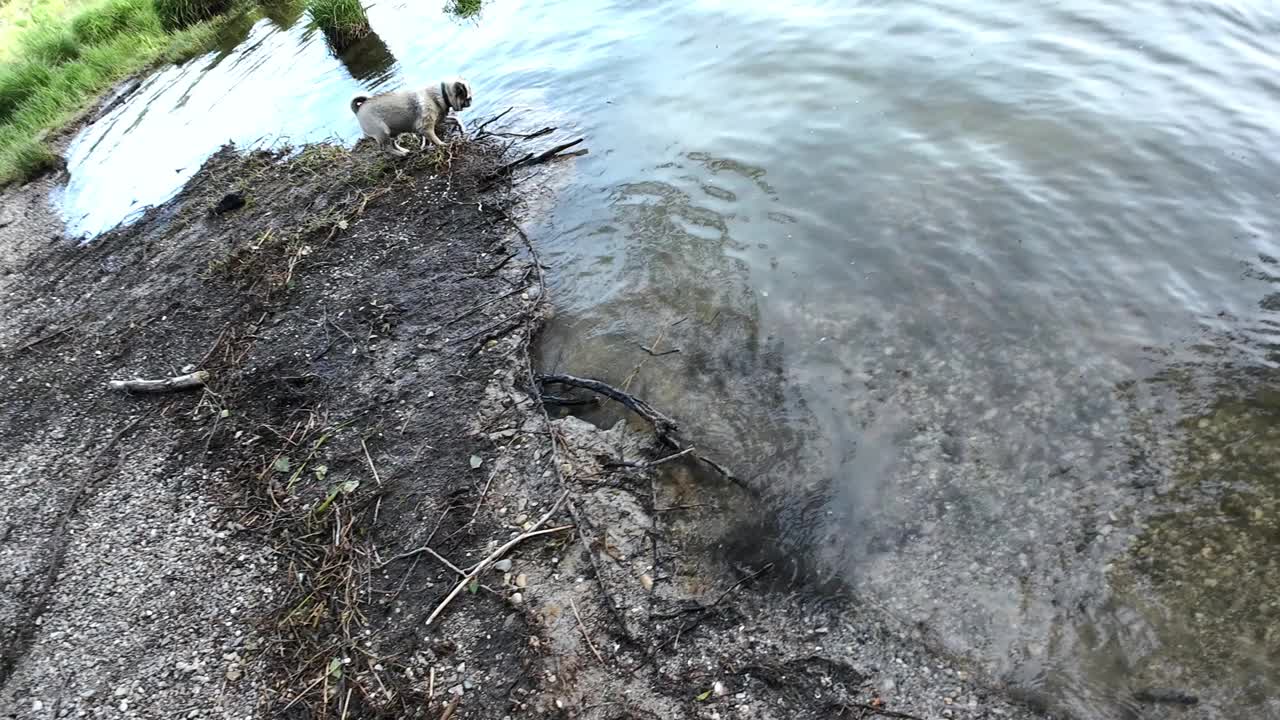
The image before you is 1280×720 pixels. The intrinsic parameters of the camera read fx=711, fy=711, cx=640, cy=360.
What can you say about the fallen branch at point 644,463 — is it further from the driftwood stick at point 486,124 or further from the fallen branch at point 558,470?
the driftwood stick at point 486,124

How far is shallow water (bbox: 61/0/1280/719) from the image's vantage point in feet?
13.7

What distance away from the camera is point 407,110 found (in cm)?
927

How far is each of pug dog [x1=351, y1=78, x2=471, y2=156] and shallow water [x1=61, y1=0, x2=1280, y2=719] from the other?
120 cm

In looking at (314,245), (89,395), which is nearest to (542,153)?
(314,245)

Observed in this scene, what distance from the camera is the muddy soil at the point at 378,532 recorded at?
409 centimetres

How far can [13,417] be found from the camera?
721 centimetres

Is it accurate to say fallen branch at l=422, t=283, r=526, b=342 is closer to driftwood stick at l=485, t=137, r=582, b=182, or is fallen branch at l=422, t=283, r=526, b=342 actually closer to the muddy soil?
the muddy soil

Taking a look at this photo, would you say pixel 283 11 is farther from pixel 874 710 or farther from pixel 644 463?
pixel 874 710

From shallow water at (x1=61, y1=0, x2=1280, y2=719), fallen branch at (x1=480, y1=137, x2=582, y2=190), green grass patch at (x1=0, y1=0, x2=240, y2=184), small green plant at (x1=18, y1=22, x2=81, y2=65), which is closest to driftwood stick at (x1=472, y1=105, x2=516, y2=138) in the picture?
shallow water at (x1=61, y1=0, x2=1280, y2=719)

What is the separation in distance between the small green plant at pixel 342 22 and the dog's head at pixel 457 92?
20.6 feet

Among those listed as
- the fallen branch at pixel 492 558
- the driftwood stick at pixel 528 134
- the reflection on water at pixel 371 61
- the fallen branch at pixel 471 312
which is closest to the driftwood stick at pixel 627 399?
the fallen branch at pixel 492 558

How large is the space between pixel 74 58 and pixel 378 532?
18.4 metres

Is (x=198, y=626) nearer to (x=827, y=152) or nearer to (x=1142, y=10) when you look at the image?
(x=827, y=152)

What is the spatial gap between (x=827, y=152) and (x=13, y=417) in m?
8.98
